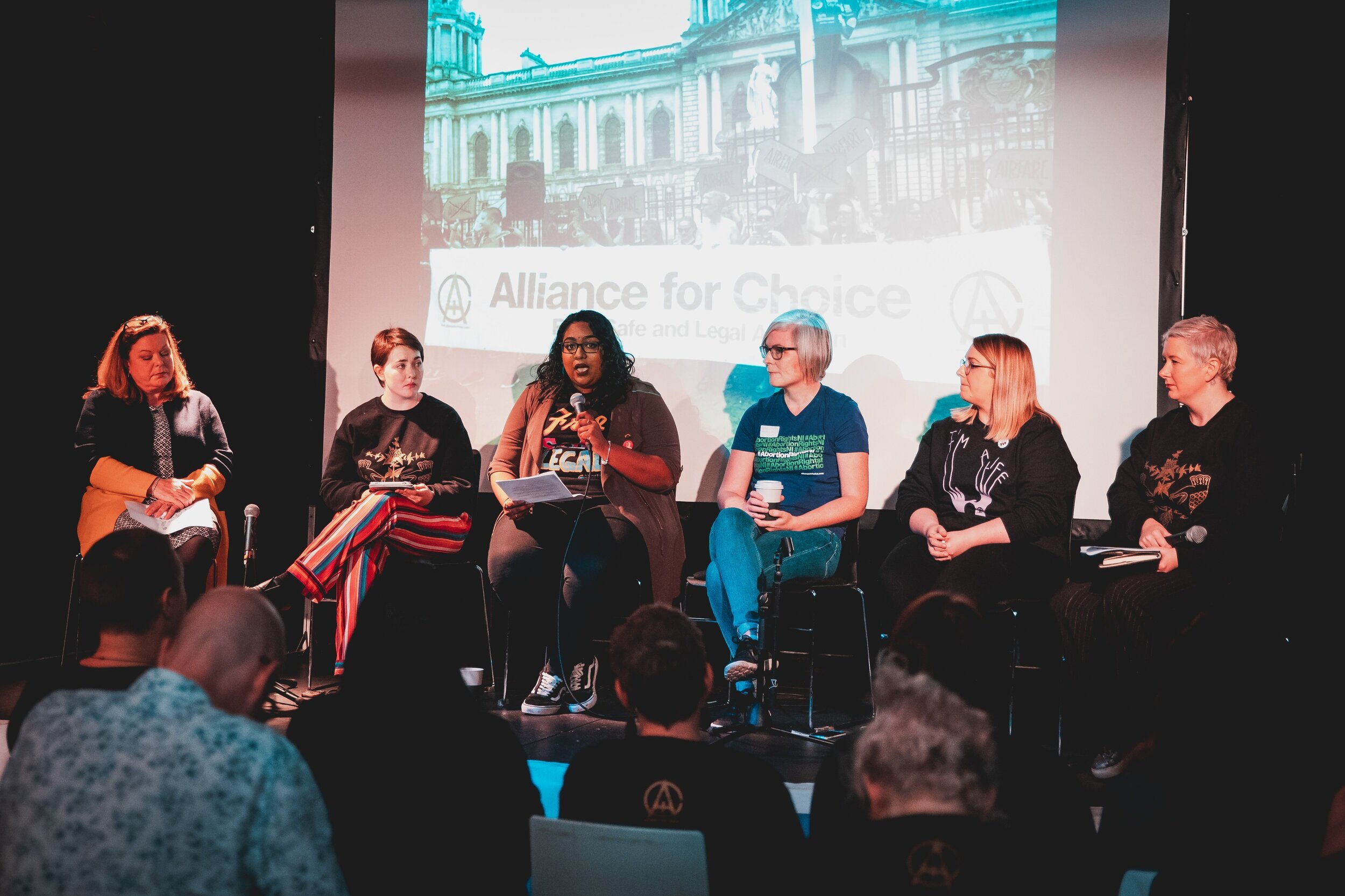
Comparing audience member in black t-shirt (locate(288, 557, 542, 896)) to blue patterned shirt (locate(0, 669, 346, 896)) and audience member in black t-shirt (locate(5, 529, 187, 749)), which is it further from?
audience member in black t-shirt (locate(5, 529, 187, 749))

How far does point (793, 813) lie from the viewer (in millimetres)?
1444

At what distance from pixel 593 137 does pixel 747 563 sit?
7.27 feet

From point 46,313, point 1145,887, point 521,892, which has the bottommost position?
point 521,892

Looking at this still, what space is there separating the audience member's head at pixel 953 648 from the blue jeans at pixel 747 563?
1.37 meters

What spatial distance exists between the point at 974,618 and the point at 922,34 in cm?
295

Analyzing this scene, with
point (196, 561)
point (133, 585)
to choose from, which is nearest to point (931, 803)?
point (133, 585)

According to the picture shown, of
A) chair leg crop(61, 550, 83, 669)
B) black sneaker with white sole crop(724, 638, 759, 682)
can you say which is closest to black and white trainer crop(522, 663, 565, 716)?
black sneaker with white sole crop(724, 638, 759, 682)

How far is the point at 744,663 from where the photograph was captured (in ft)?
10.2

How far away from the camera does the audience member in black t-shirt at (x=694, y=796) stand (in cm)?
140

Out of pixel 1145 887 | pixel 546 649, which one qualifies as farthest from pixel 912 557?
pixel 1145 887

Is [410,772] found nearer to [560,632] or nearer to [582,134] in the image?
[560,632]

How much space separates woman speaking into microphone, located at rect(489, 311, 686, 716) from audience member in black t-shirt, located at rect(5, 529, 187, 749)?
1709 mm

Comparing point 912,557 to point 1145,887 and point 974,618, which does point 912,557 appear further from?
point 1145,887

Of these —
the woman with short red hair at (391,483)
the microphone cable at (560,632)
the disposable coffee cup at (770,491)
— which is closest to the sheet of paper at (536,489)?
the microphone cable at (560,632)
